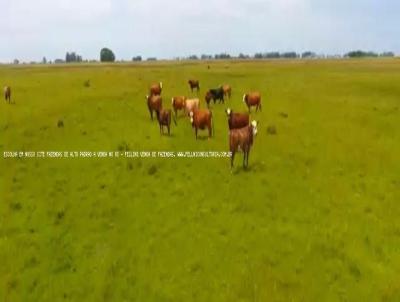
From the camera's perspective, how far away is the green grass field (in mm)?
13219

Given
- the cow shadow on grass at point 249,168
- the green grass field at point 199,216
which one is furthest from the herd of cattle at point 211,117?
the green grass field at point 199,216

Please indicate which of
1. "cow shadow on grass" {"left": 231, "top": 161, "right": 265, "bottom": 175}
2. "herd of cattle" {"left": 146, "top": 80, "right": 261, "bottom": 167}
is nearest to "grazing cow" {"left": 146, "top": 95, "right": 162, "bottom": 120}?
"herd of cattle" {"left": 146, "top": 80, "right": 261, "bottom": 167}

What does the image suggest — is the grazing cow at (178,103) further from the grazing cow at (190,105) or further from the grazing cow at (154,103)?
the grazing cow at (154,103)

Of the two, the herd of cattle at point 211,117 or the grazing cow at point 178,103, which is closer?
the herd of cattle at point 211,117

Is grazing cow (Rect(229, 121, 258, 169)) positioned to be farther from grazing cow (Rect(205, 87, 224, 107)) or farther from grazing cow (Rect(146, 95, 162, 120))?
grazing cow (Rect(205, 87, 224, 107))

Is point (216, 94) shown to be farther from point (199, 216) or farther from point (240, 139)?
point (199, 216)

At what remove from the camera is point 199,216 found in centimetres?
1653

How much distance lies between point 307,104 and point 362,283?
2458 cm

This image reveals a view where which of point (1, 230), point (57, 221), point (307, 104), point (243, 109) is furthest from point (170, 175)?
point (307, 104)

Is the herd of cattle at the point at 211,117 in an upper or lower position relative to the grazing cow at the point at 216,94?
lower

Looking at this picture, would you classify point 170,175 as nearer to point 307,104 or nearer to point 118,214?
point 118,214

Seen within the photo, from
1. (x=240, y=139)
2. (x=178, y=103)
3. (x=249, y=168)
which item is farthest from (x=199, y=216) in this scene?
(x=178, y=103)

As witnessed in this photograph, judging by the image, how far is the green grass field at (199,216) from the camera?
13219 millimetres

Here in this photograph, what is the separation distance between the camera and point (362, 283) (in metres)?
13.0
